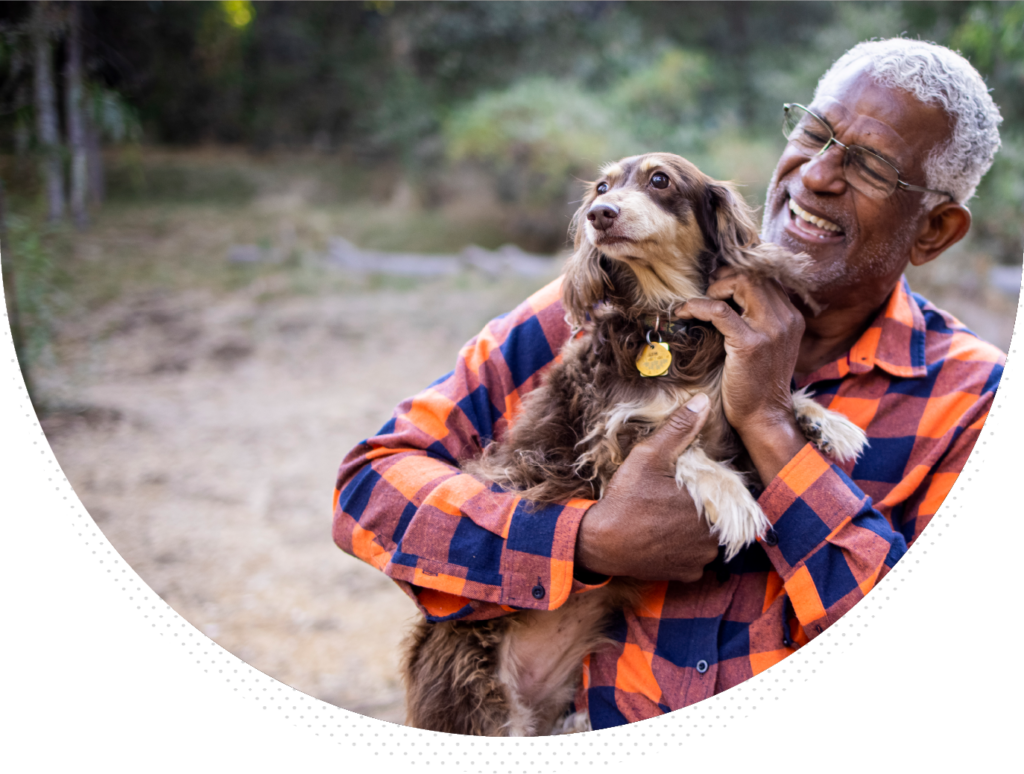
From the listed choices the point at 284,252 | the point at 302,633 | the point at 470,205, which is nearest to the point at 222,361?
the point at 284,252

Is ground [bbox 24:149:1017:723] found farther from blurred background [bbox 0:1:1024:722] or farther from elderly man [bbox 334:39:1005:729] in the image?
elderly man [bbox 334:39:1005:729]

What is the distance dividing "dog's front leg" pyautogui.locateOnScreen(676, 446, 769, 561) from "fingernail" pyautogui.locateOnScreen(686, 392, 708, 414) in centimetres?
20

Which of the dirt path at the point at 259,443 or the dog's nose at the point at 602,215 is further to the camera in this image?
the dirt path at the point at 259,443

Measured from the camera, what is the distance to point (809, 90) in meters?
11.3

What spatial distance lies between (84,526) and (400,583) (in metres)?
0.82

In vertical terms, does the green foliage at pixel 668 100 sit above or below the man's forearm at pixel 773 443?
above

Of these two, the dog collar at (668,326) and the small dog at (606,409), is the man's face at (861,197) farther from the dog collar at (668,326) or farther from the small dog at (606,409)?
the dog collar at (668,326)

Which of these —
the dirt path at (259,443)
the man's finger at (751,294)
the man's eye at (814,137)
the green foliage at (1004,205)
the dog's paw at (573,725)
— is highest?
the man's eye at (814,137)

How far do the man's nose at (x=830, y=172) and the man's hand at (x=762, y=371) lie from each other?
1.43ft

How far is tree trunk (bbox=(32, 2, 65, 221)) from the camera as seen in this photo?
14.4 feet

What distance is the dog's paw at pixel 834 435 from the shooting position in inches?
A: 80.6

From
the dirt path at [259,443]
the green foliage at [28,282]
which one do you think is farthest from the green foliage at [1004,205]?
the green foliage at [28,282]

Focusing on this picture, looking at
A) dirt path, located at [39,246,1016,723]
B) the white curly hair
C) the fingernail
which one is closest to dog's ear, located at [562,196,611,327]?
the fingernail

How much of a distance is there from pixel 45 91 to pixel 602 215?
4712mm
